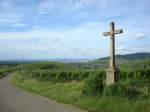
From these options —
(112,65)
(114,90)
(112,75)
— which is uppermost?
(112,65)

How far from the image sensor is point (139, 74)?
3378 cm

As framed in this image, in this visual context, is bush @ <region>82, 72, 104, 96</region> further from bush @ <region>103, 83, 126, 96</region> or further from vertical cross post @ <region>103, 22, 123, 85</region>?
vertical cross post @ <region>103, 22, 123, 85</region>

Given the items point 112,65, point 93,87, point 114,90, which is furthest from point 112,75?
point 114,90

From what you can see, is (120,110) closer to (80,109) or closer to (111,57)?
(80,109)

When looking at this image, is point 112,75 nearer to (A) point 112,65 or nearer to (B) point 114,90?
(A) point 112,65

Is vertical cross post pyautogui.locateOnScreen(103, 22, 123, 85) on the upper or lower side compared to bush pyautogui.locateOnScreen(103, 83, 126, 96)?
upper

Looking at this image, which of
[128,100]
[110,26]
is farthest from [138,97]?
[110,26]

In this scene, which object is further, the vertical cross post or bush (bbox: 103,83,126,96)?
the vertical cross post

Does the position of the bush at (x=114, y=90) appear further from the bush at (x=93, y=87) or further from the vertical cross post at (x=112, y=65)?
the vertical cross post at (x=112, y=65)

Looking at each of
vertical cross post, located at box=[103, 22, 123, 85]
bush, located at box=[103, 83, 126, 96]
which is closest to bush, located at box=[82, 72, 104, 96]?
bush, located at box=[103, 83, 126, 96]

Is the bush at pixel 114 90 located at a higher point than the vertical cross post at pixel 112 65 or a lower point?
lower

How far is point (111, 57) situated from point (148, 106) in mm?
6159

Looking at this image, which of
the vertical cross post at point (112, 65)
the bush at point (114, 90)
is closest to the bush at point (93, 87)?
the bush at point (114, 90)

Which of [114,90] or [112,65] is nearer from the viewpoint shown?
[114,90]
